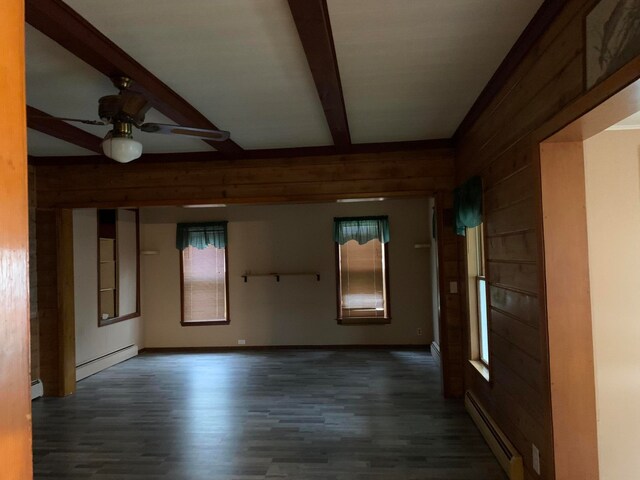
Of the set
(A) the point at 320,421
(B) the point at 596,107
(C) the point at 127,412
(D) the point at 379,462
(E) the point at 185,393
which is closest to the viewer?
(B) the point at 596,107

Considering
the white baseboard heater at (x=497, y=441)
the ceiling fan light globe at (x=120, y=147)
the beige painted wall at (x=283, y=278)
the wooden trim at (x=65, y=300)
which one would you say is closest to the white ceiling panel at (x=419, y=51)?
the ceiling fan light globe at (x=120, y=147)

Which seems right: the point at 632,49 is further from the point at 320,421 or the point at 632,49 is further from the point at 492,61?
the point at 320,421

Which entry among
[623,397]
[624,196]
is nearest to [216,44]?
[624,196]

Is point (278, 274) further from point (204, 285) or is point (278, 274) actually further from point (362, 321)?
point (362, 321)

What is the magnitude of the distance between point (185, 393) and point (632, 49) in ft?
16.0

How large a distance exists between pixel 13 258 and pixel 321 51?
198cm

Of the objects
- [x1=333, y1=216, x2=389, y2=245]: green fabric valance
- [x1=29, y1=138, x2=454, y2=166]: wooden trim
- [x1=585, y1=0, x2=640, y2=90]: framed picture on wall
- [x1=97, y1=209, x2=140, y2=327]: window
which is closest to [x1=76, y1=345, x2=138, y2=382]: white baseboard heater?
[x1=97, y1=209, x2=140, y2=327]: window

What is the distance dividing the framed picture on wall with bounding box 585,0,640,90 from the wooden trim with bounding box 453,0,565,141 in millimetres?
309

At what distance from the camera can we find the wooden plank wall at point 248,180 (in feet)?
14.2

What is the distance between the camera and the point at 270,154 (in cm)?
445

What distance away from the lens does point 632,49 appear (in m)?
1.35

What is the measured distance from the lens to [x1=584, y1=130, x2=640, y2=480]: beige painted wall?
252 centimetres

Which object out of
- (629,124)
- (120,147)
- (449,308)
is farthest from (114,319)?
(629,124)

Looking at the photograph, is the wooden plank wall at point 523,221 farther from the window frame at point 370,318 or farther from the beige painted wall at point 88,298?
the beige painted wall at point 88,298
